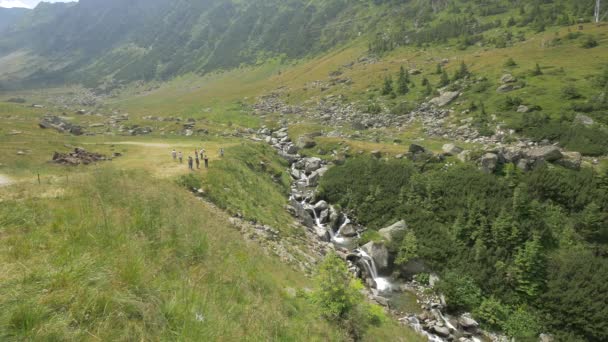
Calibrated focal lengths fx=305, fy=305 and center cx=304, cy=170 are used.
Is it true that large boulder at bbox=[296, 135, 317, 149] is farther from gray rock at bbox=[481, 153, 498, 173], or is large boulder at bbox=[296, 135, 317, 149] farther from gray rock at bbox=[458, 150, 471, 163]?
gray rock at bbox=[481, 153, 498, 173]

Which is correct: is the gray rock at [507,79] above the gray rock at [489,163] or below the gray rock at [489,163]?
above

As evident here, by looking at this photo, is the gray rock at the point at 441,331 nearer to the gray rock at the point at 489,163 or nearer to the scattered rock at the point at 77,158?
the gray rock at the point at 489,163

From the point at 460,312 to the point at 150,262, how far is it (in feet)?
64.3

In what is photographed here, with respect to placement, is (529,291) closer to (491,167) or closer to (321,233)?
(491,167)

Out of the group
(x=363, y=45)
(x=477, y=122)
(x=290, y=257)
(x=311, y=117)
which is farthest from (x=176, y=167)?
(x=363, y=45)

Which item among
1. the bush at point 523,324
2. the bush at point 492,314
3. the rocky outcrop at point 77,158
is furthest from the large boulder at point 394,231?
the rocky outcrop at point 77,158

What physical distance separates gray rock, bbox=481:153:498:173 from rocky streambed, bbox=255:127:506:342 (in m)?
9.31

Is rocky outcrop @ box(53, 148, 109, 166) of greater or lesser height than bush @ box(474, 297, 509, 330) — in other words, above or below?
above

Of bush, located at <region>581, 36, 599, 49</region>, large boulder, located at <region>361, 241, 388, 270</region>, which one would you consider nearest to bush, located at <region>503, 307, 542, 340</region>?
large boulder, located at <region>361, 241, 388, 270</region>

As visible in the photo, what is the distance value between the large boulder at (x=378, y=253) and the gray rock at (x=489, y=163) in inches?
484

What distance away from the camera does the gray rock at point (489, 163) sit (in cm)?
2702

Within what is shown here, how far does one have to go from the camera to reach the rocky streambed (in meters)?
18.0

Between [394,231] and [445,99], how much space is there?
3985 centimetres

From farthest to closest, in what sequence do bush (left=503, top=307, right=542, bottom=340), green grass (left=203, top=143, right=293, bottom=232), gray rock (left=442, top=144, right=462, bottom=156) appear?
gray rock (left=442, top=144, right=462, bottom=156), green grass (left=203, top=143, right=293, bottom=232), bush (left=503, top=307, right=542, bottom=340)
